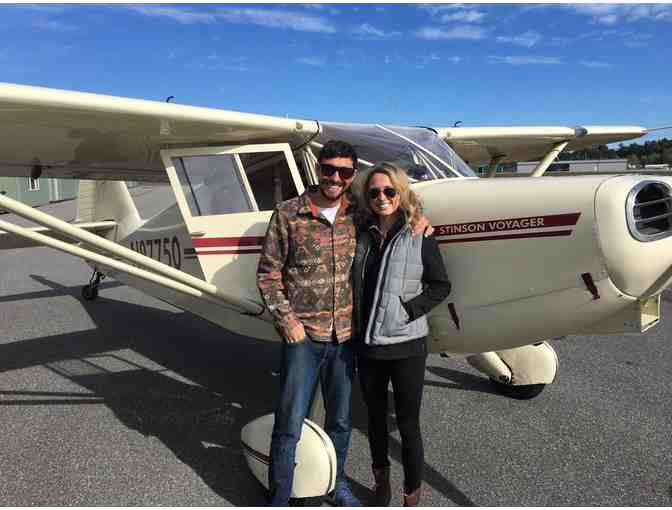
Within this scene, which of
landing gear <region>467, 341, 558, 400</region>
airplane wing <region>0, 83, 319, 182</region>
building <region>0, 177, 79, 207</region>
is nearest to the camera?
airplane wing <region>0, 83, 319, 182</region>

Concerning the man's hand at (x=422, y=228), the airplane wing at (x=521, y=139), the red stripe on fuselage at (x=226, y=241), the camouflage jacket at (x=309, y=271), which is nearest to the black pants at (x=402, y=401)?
the camouflage jacket at (x=309, y=271)

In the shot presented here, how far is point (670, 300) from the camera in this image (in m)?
7.22

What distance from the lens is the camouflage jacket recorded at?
91.4 inches

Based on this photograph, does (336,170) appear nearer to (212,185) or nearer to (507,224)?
(507,224)

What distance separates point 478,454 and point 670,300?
225 inches

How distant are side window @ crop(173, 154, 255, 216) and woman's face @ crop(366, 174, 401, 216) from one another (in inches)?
48.7

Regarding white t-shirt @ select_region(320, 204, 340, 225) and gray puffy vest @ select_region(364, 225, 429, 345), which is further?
white t-shirt @ select_region(320, 204, 340, 225)

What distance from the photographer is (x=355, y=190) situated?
98.3 inches

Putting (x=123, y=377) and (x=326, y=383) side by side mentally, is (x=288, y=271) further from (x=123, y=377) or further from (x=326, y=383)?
(x=123, y=377)

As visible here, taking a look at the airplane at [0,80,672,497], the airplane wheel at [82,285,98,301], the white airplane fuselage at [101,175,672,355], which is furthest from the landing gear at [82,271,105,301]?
the white airplane fuselage at [101,175,672,355]

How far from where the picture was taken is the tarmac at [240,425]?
2760mm

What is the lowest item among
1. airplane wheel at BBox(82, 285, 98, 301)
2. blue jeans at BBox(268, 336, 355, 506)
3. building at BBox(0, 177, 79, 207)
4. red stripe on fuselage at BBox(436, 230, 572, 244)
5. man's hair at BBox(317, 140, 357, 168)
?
building at BBox(0, 177, 79, 207)

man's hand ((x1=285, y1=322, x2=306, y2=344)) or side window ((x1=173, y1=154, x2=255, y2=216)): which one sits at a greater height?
side window ((x1=173, y1=154, x2=255, y2=216))

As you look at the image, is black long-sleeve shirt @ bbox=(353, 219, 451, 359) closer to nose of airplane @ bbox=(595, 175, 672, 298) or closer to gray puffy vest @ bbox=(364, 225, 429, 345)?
gray puffy vest @ bbox=(364, 225, 429, 345)
